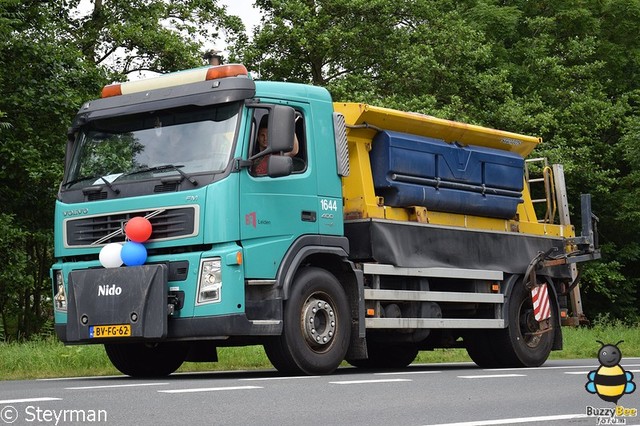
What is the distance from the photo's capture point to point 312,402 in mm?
9164

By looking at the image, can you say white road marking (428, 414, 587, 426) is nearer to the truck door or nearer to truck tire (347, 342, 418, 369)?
the truck door

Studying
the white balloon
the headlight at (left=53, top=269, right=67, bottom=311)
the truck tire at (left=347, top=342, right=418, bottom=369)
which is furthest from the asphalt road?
the truck tire at (left=347, top=342, right=418, bottom=369)

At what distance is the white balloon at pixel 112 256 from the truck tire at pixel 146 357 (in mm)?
1724

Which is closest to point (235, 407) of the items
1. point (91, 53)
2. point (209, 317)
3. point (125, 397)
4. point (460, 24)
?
point (125, 397)

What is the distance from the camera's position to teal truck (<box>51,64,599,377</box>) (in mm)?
11984

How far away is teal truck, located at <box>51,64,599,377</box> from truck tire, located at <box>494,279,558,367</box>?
0.41 meters

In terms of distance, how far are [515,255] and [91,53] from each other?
2000 centimetres

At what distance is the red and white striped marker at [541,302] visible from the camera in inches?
633

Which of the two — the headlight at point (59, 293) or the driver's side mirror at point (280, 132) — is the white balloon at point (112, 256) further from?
the driver's side mirror at point (280, 132)

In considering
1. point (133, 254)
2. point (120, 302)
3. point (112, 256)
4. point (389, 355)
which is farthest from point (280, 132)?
point (389, 355)

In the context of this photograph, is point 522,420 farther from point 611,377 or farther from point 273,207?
point 273,207

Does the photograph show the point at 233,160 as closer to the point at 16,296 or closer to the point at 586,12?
the point at 16,296

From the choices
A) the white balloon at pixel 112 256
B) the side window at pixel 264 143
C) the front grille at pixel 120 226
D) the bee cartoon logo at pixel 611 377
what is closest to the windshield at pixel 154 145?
the side window at pixel 264 143

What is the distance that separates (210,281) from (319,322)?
147 centimetres
